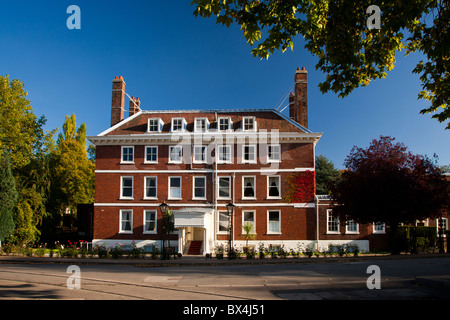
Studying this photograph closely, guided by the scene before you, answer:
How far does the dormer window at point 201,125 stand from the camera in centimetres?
3288

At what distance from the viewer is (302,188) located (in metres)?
30.8

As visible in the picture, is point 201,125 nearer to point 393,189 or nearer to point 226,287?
point 393,189

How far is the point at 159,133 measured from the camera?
32.2 metres

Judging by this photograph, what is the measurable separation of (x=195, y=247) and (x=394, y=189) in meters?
16.7

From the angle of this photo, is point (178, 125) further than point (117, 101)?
No

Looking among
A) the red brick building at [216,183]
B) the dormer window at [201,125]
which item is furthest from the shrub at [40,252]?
the dormer window at [201,125]

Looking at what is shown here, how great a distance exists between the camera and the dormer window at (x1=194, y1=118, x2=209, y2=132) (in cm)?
3288

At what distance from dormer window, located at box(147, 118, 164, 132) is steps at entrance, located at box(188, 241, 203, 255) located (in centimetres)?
1076

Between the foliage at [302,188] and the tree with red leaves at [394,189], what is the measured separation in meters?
5.67

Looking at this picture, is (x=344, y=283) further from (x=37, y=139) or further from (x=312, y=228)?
(x=37, y=139)

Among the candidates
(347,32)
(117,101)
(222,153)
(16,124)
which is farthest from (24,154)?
(347,32)

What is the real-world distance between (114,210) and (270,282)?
2258cm

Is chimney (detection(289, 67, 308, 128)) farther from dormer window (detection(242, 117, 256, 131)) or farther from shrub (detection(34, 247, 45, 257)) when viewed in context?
shrub (detection(34, 247, 45, 257))

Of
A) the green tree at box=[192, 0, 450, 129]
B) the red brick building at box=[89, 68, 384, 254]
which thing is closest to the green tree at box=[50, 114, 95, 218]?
the red brick building at box=[89, 68, 384, 254]
